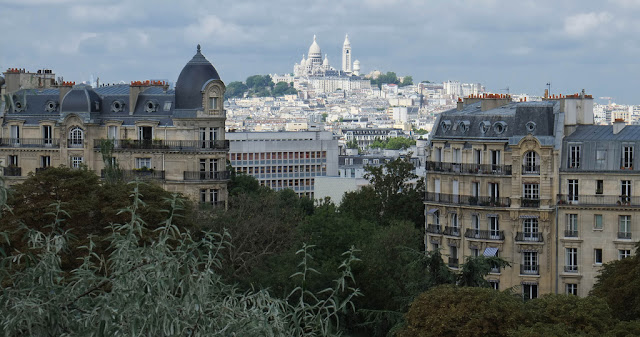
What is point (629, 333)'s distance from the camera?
37.2 metres

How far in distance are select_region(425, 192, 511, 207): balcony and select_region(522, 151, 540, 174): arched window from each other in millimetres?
1403

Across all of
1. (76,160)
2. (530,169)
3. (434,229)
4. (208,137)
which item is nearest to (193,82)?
(208,137)

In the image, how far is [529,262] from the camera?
5703 cm

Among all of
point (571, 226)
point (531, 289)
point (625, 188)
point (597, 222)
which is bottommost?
point (531, 289)

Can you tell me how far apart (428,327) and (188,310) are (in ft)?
63.8

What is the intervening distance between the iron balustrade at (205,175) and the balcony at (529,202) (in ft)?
55.7

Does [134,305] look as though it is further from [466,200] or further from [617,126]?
[617,126]

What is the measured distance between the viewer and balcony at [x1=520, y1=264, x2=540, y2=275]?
186 feet

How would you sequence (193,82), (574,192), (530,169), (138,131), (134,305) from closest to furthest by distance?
(134,305) → (574,192) → (530,169) → (193,82) → (138,131)

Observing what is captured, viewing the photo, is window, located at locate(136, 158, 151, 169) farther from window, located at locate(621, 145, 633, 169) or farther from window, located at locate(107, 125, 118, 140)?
window, located at locate(621, 145, 633, 169)

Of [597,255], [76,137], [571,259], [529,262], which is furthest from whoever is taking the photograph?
[76,137]

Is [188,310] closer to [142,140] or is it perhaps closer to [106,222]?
[106,222]

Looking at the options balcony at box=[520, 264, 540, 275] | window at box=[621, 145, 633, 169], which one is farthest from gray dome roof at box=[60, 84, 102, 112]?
window at box=[621, 145, 633, 169]

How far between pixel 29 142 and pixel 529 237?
26.7 m
